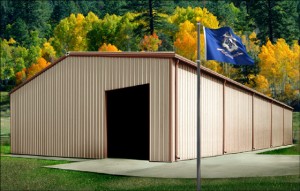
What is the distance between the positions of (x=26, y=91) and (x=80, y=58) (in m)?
5.27

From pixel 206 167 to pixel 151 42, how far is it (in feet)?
217

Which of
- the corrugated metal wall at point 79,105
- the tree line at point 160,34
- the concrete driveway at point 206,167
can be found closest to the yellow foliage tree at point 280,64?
the tree line at point 160,34

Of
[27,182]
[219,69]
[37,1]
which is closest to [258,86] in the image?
[219,69]

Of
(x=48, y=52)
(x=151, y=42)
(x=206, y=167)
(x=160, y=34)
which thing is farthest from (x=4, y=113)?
(x=206, y=167)

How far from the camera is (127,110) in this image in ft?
115

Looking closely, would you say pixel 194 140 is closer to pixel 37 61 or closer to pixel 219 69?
pixel 219 69

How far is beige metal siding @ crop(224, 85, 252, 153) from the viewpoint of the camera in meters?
36.2

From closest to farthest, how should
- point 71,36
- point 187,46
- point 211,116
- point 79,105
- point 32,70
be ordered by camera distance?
point 211,116 → point 79,105 → point 187,46 → point 32,70 → point 71,36

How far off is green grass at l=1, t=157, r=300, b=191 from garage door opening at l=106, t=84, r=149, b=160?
7.18 meters

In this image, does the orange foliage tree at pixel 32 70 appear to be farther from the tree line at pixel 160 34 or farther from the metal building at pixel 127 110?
the metal building at pixel 127 110

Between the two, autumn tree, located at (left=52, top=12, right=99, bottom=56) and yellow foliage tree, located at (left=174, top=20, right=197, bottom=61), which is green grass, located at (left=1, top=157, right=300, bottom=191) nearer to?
yellow foliage tree, located at (left=174, top=20, right=197, bottom=61)

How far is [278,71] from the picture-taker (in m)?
82.9

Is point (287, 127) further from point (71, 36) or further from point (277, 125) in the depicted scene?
point (71, 36)

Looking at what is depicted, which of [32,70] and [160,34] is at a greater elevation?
[160,34]
